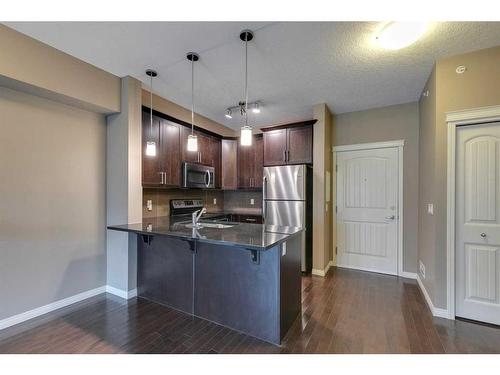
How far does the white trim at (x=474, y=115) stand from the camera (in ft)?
7.32

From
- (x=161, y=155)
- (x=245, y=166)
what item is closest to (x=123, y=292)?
(x=161, y=155)

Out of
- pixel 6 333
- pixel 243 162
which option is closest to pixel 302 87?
pixel 243 162

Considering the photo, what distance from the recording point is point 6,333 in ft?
6.86

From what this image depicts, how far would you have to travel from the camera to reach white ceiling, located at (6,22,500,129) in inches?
78.5

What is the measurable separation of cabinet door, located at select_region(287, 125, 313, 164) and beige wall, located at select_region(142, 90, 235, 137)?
1570 mm

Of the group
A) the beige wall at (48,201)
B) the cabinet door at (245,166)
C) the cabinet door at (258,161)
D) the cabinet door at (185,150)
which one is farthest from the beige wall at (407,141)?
the beige wall at (48,201)

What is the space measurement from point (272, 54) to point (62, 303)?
354cm

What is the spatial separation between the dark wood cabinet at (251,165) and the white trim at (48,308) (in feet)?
9.43

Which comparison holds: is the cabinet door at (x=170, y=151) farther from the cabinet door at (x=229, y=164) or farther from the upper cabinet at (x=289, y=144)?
the upper cabinet at (x=289, y=144)

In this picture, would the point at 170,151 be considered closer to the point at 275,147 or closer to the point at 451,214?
the point at 275,147

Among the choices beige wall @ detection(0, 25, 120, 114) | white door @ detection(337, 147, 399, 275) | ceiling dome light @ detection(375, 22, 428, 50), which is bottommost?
white door @ detection(337, 147, 399, 275)

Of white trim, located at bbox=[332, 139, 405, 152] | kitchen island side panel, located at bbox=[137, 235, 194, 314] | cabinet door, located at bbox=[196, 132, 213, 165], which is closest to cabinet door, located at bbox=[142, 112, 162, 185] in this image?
kitchen island side panel, located at bbox=[137, 235, 194, 314]

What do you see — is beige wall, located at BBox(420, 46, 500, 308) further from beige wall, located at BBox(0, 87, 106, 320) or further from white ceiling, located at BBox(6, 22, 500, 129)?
beige wall, located at BBox(0, 87, 106, 320)
